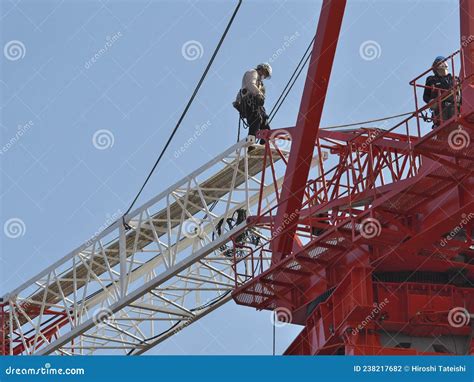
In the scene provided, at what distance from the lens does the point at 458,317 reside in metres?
32.6

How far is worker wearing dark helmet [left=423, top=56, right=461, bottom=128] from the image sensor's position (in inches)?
1198

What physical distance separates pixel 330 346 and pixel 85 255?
1372 cm

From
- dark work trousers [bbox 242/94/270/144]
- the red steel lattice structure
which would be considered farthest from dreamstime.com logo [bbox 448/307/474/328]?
dark work trousers [bbox 242/94/270/144]

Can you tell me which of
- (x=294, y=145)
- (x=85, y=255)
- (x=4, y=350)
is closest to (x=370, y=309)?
(x=294, y=145)

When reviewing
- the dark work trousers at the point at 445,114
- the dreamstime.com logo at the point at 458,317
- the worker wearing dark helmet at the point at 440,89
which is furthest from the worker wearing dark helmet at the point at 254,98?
the dreamstime.com logo at the point at 458,317

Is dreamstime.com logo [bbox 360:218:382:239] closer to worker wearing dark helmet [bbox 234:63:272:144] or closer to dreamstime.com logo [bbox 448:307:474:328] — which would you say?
dreamstime.com logo [bbox 448:307:474:328]

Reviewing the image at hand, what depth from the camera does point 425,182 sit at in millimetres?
30781

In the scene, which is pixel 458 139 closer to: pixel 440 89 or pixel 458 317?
pixel 440 89

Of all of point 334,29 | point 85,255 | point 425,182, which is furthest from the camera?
point 85,255

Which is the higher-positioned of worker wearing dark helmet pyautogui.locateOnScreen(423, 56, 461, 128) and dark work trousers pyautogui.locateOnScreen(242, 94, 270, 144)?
dark work trousers pyautogui.locateOnScreen(242, 94, 270, 144)

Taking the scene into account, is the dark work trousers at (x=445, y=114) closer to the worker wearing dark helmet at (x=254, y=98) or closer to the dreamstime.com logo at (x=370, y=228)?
the dreamstime.com logo at (x=370, y=228)

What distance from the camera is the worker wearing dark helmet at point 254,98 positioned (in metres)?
38.4

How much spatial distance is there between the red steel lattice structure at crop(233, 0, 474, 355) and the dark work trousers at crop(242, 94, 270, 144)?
13.7 ft

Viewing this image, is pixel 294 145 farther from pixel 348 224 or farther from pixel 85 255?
pixel 85 255
